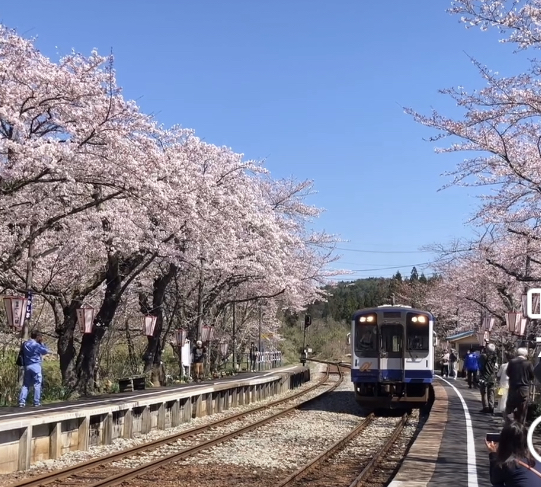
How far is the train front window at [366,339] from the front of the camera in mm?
18359

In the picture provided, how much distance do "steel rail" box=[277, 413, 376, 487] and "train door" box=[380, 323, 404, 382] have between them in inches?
55.7

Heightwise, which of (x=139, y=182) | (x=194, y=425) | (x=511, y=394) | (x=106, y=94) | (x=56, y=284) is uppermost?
(x=106, y=94)

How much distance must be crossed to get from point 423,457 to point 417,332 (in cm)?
877

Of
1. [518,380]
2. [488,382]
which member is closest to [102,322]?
[488,382]

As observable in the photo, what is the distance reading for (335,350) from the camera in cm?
6712

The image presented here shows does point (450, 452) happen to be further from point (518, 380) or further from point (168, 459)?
point (168, 459)

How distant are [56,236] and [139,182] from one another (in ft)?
18.6

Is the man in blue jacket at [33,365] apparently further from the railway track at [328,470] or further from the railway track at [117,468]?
the railway track at [328,470]

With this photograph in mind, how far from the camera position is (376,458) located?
36.6 feet

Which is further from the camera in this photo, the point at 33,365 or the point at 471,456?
the point at 33,365

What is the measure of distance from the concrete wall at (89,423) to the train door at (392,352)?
4.41 meters

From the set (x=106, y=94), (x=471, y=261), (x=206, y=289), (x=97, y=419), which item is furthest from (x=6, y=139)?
(x=471, y=261)

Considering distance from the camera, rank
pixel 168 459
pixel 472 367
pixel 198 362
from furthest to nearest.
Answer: pixel 198 362 → pixel 472 367 → pixel 168 459

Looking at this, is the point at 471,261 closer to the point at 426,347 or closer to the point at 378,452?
the point at 426,347
